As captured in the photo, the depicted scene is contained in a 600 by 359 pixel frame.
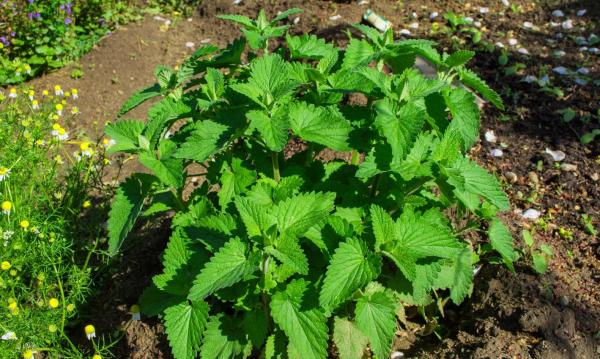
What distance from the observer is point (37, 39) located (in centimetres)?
447

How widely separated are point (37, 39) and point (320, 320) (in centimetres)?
379

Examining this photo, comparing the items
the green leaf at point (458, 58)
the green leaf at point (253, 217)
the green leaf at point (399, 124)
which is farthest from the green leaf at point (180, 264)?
the green leaf at point (458, 58)

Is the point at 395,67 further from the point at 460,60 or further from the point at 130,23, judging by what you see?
the point at 130,23

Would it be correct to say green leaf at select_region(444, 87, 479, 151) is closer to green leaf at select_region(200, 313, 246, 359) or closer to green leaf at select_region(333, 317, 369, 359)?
green leaf at select_region(333, 317, 369, 359)

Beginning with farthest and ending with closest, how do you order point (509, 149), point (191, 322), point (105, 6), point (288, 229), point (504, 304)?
point (105, 6) → point (509, 149) → point (504, 304) → point (191, 322) → point (288, 229)

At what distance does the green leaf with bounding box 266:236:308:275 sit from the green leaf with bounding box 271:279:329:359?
0.58ft

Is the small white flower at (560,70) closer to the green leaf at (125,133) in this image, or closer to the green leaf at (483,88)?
the green leaf at (483,88)

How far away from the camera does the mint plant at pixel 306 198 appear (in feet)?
5.67

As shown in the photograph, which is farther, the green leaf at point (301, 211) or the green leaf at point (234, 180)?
the green leaf at point (234, 180)

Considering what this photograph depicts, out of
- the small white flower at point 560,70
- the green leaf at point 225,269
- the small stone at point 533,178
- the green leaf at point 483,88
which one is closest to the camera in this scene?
the green leaf at point 225,269

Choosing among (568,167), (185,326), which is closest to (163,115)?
(185,326)

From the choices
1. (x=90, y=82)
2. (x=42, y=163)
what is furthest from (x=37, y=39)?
(x=42, y=163)

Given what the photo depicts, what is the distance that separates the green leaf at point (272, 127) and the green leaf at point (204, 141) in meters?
0.11

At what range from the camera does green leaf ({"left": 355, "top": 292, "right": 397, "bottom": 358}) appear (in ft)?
5.85
